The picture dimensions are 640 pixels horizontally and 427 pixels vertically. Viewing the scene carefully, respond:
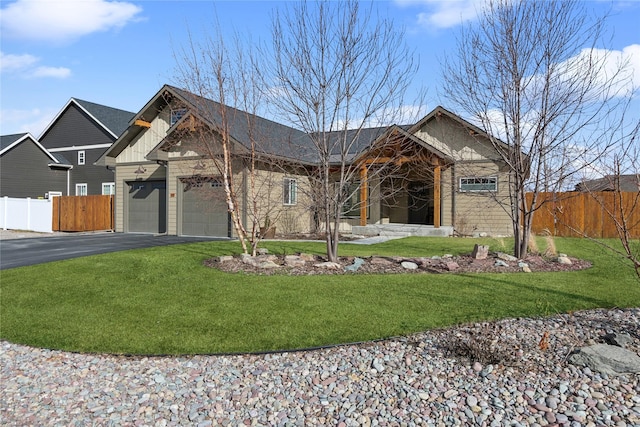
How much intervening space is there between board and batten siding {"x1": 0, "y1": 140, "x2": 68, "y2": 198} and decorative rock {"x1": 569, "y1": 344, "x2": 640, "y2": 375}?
29966mm

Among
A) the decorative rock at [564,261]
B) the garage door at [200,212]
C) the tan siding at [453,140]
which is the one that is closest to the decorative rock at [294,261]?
the decorative rock at [564,261]

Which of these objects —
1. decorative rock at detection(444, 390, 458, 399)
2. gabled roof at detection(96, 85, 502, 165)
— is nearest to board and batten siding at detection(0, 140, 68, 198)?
gabled roof at detection(96, 85, 502, 165)

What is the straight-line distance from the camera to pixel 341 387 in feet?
12.5

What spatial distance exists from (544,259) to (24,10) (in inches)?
507

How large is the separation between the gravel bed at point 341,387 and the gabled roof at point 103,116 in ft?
85.4

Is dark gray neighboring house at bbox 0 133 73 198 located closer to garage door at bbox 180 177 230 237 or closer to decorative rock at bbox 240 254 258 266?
garage door at bbox 180 177 230 237

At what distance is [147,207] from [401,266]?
46.6 feet

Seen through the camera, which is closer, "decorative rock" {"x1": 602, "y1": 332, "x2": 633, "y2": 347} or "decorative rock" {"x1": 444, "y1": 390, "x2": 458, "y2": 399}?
"decorative rock" {"x1": 444, "y1": 390, "x2": 458, "y2": 399}

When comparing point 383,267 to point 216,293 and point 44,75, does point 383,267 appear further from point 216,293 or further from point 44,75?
point 44,75

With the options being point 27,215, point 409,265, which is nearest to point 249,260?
point 409,265

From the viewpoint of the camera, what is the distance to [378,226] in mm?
18016

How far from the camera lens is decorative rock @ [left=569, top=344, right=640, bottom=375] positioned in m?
3.83

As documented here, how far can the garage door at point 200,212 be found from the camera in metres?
16.9

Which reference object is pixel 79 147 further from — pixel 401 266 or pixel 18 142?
pixel 401 266
